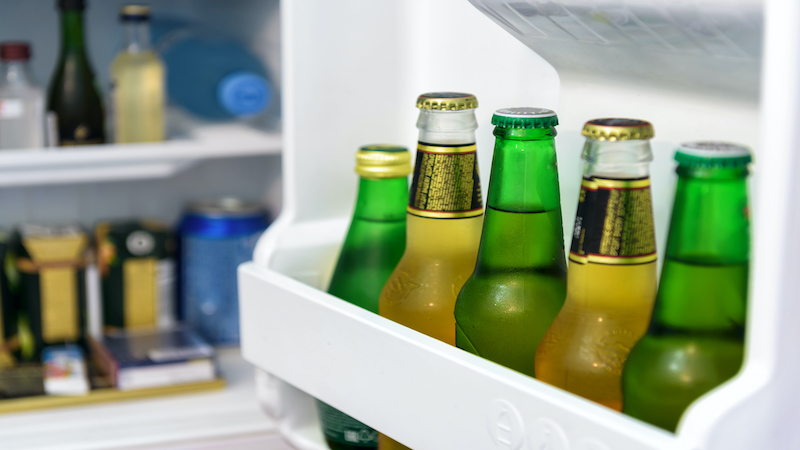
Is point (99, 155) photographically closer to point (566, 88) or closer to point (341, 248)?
point (341, 248)

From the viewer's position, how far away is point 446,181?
51 centimetres

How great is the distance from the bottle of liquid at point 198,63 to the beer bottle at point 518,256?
Answer: 3.33 ft

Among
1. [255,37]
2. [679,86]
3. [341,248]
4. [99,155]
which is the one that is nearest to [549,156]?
[679,86]

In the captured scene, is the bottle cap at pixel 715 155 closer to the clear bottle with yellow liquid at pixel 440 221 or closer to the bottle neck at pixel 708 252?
the bottle neck at pixel 708 252

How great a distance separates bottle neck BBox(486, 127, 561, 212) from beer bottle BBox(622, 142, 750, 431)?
0.32 ft

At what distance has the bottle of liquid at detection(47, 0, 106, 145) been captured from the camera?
1.31 meters

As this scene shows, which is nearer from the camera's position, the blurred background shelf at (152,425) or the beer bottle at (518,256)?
the beer bottle at (518,256)

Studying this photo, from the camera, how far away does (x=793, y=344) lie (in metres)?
0.34

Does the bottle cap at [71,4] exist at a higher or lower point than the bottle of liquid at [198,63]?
higher

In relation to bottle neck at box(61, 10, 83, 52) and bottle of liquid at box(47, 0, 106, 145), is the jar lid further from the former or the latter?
bottle neck at box(61, 10, 83, 52)

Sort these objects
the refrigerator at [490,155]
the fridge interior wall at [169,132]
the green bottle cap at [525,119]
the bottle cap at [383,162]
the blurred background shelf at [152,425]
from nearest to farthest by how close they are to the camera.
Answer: the refrigerator at [490,155] < the green bottle cap at [525,119] < the bottle cap at [383,162] < the blurred background shelf at [152,425] < the fridge interior wall at [169,132]

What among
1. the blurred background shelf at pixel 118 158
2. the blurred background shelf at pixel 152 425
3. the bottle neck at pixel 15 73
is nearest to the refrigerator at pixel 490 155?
the blurred background shelf at pixel 152 425

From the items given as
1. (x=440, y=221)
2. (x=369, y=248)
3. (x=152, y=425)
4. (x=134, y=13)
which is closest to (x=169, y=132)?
(x=134, y=13)

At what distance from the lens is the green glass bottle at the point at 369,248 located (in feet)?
1.95
